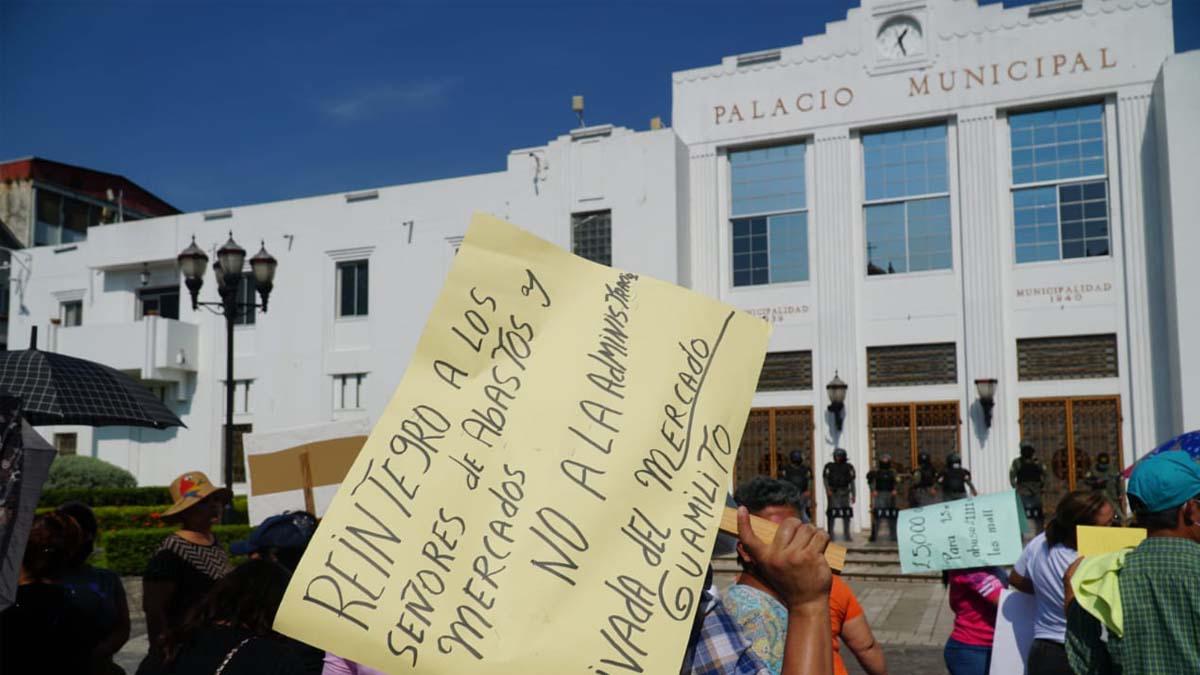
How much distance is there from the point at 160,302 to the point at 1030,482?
23210 mm

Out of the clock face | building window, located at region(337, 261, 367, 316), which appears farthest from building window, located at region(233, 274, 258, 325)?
the clock face

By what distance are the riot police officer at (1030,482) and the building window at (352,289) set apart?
16.0m

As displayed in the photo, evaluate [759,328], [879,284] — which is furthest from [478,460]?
[879,284]

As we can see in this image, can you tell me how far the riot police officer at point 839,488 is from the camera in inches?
757

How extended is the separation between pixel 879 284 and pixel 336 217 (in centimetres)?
1383

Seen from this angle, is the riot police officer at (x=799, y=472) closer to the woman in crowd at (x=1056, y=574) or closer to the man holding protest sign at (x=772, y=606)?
the woman in crowd at (x=1056, y=574)

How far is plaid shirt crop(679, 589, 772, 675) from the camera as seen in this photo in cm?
227

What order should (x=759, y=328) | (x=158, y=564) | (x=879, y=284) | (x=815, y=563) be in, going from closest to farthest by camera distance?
(x=815, y=563), (x=759, y=328), (x=158, y=564), (x=879, y=284)

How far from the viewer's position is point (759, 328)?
2283mm

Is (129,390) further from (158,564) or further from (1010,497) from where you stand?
(1010,497)

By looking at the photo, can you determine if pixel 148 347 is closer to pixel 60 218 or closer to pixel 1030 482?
pixel 60 218

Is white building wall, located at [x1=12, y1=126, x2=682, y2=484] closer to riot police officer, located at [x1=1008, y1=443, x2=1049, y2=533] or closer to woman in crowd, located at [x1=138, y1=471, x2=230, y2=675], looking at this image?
riot police officer, located at [x1=1008, y1=443, x2=1049, y2=533]

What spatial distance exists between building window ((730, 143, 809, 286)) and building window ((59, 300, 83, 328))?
1978cm

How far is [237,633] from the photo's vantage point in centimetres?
276
